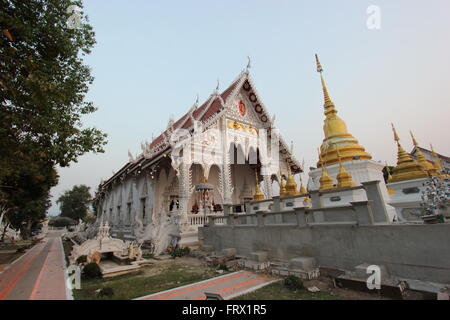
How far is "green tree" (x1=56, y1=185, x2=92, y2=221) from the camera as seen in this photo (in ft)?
191

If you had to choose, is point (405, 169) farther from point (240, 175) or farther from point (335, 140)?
point (240, 175)

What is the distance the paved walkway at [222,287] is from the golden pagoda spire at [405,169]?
6.12m

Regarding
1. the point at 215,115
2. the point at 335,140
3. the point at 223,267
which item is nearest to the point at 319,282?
the point at 223,267

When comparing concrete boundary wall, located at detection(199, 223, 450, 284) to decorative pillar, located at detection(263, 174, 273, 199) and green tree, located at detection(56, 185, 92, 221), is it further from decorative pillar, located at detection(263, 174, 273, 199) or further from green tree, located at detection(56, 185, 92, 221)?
green tree, located at detection(56, 185, 92, 221)

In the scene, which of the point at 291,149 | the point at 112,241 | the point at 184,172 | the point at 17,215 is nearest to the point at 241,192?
the point at 291,149

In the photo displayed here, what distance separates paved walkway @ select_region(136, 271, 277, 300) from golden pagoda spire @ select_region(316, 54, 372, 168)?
6.65 m

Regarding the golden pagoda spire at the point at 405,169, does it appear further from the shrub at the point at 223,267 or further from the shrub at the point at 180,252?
the shrub at the point at 180,252

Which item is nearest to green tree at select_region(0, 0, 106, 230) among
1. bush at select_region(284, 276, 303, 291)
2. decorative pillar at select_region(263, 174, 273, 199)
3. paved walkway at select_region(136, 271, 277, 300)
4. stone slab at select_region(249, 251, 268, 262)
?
paved walkway at select_region(136, 271, 277, 300)

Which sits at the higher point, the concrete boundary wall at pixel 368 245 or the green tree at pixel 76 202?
the green tree at pixel 76 202

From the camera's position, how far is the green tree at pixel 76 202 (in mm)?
58125

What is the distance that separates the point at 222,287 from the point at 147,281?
87.3 inches

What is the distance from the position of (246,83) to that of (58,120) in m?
12.5

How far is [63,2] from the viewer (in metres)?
7.72

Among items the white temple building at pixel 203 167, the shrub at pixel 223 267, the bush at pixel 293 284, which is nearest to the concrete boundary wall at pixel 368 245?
the bush at pixel 293 284
